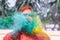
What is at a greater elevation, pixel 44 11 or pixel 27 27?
pixel 44 11

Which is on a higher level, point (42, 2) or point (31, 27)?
point (42, 2)

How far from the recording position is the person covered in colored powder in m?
1.35

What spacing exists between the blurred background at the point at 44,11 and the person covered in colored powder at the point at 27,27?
0.04 meters

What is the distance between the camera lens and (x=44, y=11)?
1.36 metres

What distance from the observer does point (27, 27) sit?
4.42 ft

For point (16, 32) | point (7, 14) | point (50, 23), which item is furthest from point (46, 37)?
point (7, 14)

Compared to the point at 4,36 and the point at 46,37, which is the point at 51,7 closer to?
the point at 46,37

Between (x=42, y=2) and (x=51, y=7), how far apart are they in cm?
7

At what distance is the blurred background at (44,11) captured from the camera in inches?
53.6

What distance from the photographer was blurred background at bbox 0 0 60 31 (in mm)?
1363

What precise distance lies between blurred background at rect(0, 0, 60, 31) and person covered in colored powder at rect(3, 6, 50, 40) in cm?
4

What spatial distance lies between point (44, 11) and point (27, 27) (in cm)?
17

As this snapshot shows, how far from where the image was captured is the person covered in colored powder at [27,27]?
4.43 feet

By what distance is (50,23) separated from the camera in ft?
4.47
